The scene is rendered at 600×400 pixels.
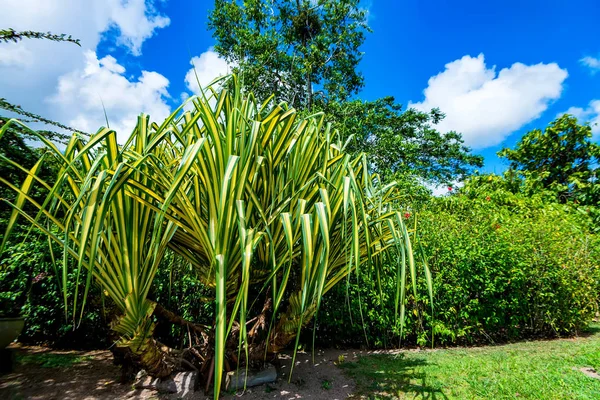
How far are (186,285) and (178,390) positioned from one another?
1154 mm

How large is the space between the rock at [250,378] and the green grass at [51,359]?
173cm

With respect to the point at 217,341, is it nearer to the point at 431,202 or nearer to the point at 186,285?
the point at 186,285

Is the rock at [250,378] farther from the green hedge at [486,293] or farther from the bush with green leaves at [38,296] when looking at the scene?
the bush with green leaves at [38,296]

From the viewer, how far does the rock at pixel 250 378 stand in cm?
228

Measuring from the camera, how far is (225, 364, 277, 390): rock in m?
2.28

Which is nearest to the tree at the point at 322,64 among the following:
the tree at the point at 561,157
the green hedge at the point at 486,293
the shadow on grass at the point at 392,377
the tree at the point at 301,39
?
the tree at the point at 301,39

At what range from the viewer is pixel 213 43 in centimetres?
1329

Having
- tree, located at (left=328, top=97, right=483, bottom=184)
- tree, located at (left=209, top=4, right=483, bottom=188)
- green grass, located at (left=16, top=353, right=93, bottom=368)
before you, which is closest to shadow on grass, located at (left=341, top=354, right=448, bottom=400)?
green grass, located at (left=16, top=353, right=93, bottom=368)

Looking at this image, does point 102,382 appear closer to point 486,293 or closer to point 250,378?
point 250,378

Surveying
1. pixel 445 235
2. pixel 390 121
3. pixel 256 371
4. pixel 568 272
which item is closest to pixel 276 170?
pixel 256 371

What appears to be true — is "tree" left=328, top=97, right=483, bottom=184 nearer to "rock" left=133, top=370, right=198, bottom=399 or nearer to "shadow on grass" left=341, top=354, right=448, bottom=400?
"shadow on grass" left=341, top=354, right=448, bottom=400

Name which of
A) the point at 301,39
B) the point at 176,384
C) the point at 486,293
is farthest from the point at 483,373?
the point at 301,39

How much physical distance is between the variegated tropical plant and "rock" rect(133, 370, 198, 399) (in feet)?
0.42

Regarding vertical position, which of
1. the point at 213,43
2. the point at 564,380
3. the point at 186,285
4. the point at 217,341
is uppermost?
the point at 213,43
